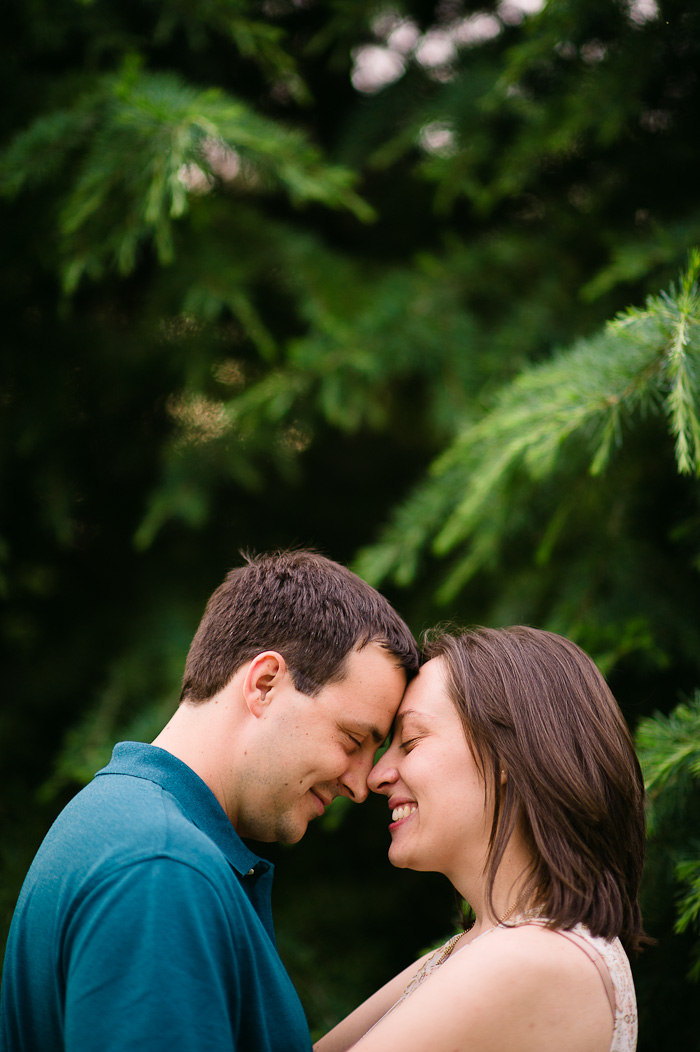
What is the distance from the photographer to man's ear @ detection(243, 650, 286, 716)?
157 cm

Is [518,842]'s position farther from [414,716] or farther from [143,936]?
[143,936]

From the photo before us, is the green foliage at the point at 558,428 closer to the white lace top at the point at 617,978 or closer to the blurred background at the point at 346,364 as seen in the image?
the blurred background at the point at 346,364

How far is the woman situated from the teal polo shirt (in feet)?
1.00

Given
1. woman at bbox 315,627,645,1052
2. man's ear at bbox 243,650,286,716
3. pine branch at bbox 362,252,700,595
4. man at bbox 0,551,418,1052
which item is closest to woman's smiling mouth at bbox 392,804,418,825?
woman at bbox 315,627,645,1052

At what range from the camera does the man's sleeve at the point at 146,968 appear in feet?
3.54

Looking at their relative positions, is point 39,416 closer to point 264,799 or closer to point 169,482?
point 169,482

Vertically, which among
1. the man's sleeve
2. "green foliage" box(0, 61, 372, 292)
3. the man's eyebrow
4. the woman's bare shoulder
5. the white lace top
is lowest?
the white lace top

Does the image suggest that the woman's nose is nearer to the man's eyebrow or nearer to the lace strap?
the man's eyebrow

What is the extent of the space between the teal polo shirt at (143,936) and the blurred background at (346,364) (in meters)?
0.90

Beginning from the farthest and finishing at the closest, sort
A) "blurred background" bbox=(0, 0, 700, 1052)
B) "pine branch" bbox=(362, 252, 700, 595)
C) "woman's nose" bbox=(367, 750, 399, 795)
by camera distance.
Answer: "blurred background" bbox=(0, 0, 700, 1052) < "woman's nose" bbox=(367, 750, 399, 795) < "pine branch" bbox=(362, 252, 700, 595)

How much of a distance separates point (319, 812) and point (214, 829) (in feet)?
0.98

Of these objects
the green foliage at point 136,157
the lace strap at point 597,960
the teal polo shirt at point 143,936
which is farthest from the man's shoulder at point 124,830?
the green foliage at point 136,157

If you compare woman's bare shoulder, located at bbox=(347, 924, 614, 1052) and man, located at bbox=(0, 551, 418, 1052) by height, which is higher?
man, located at bbox=(0, 551, 418, 1052)

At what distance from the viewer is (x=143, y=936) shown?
1104mm
